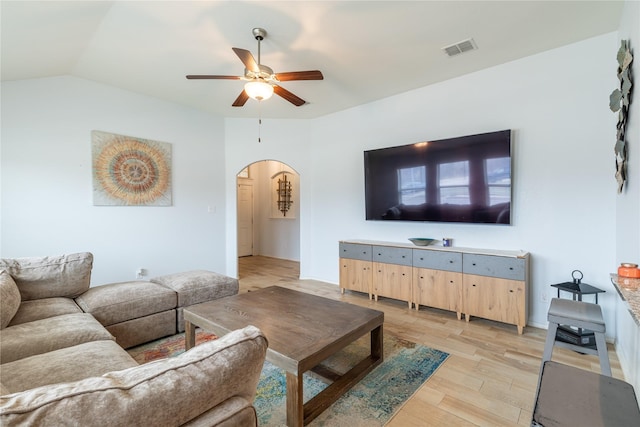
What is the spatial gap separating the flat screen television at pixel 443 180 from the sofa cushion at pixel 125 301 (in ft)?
9.23

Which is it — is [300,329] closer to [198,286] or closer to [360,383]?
[360,383]

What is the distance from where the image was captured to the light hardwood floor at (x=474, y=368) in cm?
180

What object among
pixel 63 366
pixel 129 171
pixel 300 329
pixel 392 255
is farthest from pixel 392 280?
pixel 129 171

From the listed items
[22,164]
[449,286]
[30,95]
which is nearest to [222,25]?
[30,95]

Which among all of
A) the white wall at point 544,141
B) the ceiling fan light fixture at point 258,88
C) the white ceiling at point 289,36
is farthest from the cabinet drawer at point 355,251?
the ceiling fan light fixture at point 258,88

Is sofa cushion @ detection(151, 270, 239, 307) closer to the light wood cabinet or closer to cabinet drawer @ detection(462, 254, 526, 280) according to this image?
the light wood cabinet

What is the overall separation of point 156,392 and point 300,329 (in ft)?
4.66

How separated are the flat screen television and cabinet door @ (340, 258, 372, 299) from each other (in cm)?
70

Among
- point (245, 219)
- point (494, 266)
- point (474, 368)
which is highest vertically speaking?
point (245, 219)

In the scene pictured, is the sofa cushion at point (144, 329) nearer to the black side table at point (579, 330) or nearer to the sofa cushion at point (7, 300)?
the sofa cushion at point (7, 300)

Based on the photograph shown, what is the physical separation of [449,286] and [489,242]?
0.72m

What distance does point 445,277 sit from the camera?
3.38 meters

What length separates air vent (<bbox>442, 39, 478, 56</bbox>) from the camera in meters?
2.85

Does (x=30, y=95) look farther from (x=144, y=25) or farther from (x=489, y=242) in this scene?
(x=489, y=242)
